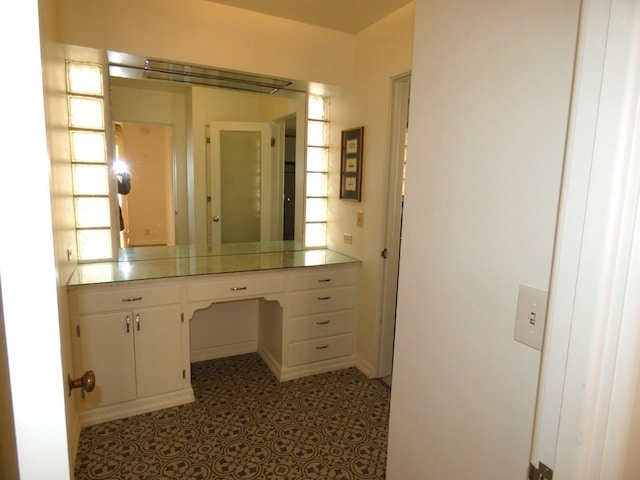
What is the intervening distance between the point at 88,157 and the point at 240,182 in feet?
3.69

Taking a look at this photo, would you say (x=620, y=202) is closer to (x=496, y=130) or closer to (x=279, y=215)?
(x=496, y=130)

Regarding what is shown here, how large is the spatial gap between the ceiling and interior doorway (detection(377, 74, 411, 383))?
1.56 ft

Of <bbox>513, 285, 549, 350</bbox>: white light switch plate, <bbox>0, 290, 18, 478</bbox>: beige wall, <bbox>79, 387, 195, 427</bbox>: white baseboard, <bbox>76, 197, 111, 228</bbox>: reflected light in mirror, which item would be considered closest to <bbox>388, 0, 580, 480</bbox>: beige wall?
<bbox>513, 285, 549, 350</bbox>: white light switch plate

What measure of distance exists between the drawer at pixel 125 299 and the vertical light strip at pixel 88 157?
1.73 feet

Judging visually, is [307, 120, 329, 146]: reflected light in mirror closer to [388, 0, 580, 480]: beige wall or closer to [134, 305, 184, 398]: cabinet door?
[134, 305, 184, 398]: cabinet door

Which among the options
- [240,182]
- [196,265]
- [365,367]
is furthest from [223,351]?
[240,182]

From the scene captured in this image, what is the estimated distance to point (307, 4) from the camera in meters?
2.56

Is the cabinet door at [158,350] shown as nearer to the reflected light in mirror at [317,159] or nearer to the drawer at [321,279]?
the drawer at [321,279]

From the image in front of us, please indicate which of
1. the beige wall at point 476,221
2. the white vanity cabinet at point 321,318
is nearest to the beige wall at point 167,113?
the white vanity cabinet at point 321,318

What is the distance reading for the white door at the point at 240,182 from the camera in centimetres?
317

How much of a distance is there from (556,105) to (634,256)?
0.41 m

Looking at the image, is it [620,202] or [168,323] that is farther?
[168,323]

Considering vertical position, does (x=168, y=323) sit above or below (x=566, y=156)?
below

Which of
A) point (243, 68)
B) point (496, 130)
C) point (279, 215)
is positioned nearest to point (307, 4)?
point (243, 68)
